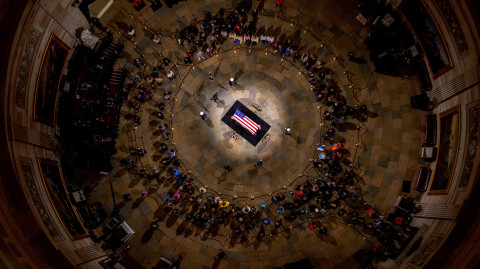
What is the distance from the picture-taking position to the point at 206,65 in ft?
74.9

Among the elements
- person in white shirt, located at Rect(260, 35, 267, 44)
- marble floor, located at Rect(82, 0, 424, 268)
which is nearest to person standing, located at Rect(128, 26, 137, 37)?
marble floor, located at Rect(82, 0, 424, 268)

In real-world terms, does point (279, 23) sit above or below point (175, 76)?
above

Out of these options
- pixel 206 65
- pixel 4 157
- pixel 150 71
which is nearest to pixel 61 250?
pixel 4 157

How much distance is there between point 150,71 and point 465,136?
24.3 m

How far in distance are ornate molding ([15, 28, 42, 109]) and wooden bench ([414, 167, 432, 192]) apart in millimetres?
28794

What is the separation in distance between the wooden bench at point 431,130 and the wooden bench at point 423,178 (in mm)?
2101

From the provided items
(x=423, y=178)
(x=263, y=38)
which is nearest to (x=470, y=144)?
(x=423, y=178)

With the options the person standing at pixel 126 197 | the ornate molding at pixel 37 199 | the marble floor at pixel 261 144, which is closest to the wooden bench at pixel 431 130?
the marble floor at pixel 261 144

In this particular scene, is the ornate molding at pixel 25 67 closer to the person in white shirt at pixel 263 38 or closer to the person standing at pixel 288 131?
the person in white shirt at pixel 263 38

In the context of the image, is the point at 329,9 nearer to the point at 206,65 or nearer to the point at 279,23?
the point at 279,23

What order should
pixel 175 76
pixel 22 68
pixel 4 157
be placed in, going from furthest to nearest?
pixel 175 76 → pixel 22 68 → pixel 4 157

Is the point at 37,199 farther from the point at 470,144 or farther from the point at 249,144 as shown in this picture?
the point at 470,144

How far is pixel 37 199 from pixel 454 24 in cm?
2897

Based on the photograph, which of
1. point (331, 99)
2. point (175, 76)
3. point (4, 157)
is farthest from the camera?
point (175, 76)
